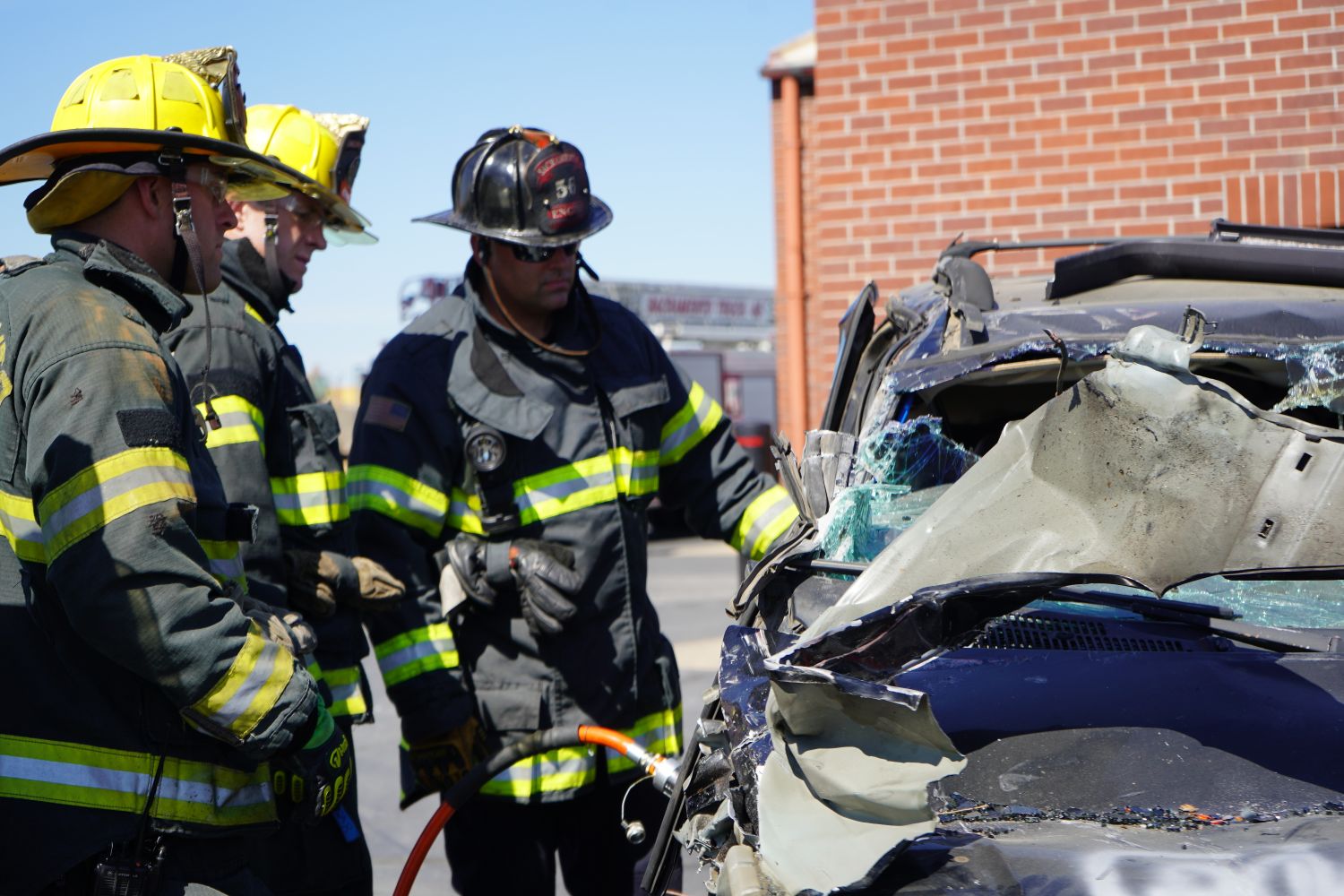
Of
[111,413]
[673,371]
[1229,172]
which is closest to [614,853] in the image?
[673,371]

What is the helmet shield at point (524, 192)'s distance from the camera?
3.49 metres

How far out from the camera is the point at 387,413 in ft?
11.0

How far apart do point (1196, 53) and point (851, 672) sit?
494 centimetres

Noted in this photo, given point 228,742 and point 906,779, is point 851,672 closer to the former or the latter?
point 906,779

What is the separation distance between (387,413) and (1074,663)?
1.92 metres

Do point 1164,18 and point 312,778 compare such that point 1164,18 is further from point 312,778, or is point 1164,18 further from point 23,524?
point 23,524

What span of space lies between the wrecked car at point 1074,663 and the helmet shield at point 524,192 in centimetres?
116

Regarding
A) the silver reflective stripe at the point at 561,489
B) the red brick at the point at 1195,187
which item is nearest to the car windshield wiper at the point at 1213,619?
the silver reflective stripe at the point at 561,489

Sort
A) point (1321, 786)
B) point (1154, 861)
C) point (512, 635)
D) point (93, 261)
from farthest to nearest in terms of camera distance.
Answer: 1. point (512, 635)
2. point (93, 261)
3. point (1321, 786)
4. point (1154, 861)

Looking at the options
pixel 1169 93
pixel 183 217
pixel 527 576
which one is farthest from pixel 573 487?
pixel 1169 93

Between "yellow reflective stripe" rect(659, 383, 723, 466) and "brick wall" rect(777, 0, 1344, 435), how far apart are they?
2.78 metres

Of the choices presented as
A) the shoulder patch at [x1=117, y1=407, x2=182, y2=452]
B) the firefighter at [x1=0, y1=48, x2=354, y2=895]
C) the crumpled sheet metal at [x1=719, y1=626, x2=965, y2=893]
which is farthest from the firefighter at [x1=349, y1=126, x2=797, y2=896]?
the crumpled sheet metal at [x1=719, y1=626, x2=965, y2=893]

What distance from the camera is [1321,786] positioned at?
177 cm

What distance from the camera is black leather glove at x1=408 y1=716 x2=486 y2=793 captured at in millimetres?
3242
